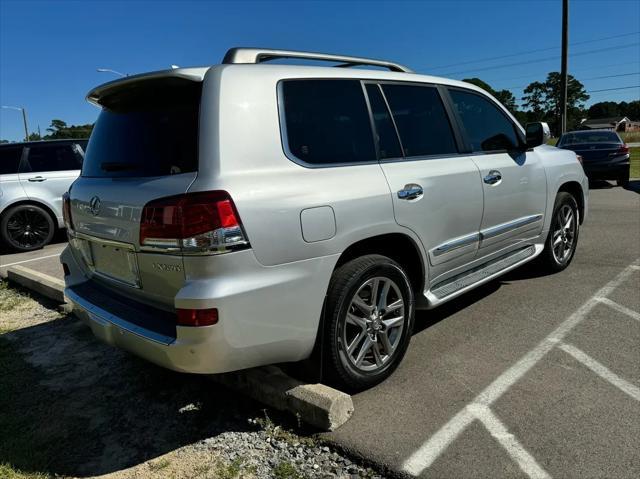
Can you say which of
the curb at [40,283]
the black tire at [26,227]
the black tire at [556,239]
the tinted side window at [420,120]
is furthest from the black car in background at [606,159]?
the curb at [40,283]

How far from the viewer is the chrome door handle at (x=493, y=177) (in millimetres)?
3943

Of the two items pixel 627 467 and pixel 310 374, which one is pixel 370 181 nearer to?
pixel 310 374

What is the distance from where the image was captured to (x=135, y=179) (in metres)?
2.71

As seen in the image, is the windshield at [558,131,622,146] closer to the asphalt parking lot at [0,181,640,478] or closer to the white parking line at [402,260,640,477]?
the asphalt parking lot at [0,181,640,478]

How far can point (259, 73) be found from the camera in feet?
8.76

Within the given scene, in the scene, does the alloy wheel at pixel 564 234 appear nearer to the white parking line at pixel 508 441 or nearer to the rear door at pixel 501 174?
the rear door at pixel 501 174

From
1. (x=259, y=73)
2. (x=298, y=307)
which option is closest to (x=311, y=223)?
(x=298, y=307)

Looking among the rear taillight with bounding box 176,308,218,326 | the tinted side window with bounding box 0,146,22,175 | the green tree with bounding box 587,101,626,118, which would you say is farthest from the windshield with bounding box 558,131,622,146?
the green tree with bounding box 587,101,626,118

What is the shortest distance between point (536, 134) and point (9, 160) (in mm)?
8160

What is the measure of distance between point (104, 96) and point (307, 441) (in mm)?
2365

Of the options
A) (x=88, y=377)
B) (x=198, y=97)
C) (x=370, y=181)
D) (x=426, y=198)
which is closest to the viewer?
(x=198, y=97)

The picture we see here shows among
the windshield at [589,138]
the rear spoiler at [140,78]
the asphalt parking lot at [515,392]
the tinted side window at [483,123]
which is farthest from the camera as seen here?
the windshield at [589,138]

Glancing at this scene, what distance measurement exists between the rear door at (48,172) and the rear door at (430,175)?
7.03 m

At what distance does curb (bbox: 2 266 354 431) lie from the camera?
268cm
